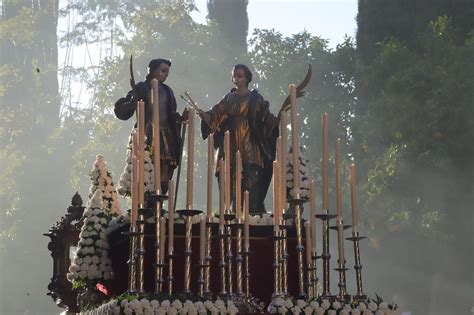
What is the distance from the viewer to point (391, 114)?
38.9 metres

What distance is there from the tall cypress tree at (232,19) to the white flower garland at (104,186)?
37317 millimetres

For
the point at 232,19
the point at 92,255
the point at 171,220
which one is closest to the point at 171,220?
the point at 171,220

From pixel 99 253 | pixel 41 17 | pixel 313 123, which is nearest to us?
pixel 99 253

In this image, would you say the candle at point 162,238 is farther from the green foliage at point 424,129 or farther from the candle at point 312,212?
the green foliage at point 424,129

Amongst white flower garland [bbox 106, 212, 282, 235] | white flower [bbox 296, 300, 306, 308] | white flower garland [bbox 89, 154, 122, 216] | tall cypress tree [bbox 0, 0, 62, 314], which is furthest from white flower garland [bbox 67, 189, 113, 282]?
tall cypress tree [bbox 0, 0, 62, 314]

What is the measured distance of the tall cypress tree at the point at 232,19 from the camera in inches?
2108

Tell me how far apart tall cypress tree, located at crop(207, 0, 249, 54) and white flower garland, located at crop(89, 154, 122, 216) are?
122ft

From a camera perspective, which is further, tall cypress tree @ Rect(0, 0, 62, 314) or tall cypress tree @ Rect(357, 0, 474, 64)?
tall cypress tree @ Rect(0, 0, 62, 314)

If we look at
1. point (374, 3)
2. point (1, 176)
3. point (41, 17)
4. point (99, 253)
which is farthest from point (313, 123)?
point (99, 253)

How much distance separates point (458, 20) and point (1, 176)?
25.0 metres

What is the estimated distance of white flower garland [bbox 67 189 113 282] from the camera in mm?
13898

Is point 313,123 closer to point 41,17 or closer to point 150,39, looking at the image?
point 150,39

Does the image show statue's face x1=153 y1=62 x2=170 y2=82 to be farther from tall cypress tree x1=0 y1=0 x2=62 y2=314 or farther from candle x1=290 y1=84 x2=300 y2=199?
tall cypress tree x1=0 y1=0 x2=62 y2=314

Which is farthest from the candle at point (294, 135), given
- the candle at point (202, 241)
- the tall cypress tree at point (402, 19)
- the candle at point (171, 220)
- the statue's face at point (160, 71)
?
the tall cypress tree at point (402, 19)
